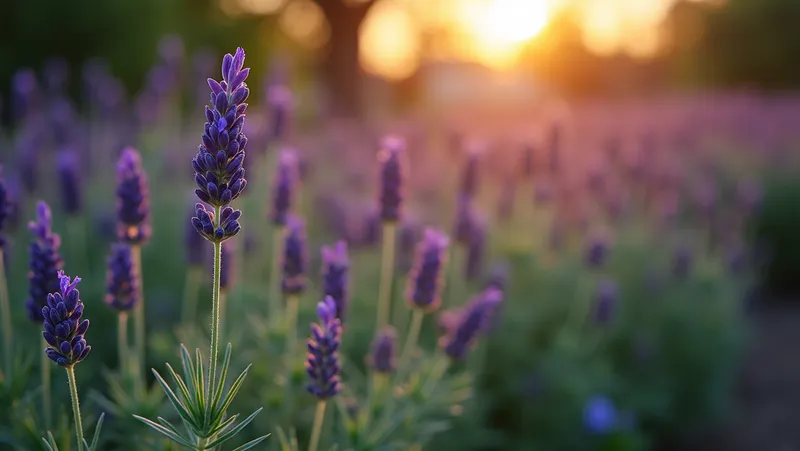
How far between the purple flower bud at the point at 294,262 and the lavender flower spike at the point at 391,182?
390 mm

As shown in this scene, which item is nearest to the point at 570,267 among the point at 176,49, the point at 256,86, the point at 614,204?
the point at 614,204

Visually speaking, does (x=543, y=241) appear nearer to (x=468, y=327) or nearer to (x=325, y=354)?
(x=468, y=327)

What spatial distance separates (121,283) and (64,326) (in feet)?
2.56

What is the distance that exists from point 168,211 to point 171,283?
881mm

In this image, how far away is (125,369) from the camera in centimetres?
232

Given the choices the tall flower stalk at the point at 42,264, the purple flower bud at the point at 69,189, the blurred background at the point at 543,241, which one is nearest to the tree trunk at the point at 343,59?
the blurred background at the point at 543,241

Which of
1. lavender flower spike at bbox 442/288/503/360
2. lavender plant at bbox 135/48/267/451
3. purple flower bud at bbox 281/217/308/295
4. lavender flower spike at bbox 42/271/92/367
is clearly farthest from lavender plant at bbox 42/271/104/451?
lavender flower spike at bbox 442/288/503/360

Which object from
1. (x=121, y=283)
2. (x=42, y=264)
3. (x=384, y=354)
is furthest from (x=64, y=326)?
(x=384, y=354)

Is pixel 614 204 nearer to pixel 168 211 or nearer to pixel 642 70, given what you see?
pixel 168 211

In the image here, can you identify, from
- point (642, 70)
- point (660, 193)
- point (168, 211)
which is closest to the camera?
point (168, 211)

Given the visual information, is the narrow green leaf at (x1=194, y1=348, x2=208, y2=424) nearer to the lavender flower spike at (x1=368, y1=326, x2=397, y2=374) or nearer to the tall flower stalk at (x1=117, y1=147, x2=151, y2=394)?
the tall flower stalk at (x1=117, y1=147, x2=151, y2=394)

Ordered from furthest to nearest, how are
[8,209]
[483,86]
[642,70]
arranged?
[483,86] < [642,70] < [8,209]

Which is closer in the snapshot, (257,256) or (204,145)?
(204,145)

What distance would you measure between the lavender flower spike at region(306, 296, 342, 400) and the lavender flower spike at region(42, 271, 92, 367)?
20.4 inches
